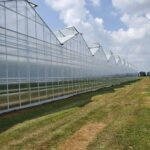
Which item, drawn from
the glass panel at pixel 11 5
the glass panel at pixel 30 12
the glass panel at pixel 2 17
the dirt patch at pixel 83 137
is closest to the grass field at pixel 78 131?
the dirt patch at pixel 83 137

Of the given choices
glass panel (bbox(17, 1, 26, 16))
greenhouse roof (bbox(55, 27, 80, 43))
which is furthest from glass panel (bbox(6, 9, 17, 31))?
greenhouse roof (bbox(55, 27, 80, 43))

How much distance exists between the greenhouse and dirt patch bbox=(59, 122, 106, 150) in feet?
21.9

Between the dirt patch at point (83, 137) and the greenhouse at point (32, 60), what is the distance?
6.67 meters

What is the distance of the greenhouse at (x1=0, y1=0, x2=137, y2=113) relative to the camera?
1942 cm

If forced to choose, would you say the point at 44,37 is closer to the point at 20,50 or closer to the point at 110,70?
the point at 20,50

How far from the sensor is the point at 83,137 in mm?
11539

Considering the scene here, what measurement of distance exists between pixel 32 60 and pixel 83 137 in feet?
41.7

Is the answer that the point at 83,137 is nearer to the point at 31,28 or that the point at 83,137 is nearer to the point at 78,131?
the point at 78,131

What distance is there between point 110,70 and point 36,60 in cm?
3830

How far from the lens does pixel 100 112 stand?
707 inches

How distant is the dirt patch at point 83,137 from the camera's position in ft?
33.8

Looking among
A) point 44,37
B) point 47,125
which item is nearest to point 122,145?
point 47,125

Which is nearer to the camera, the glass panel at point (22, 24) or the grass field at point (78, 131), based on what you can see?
the grass field at point (78, 131)

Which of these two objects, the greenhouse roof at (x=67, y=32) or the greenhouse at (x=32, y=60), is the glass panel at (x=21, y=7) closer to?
the greenhouse at (x=32, y=60)
